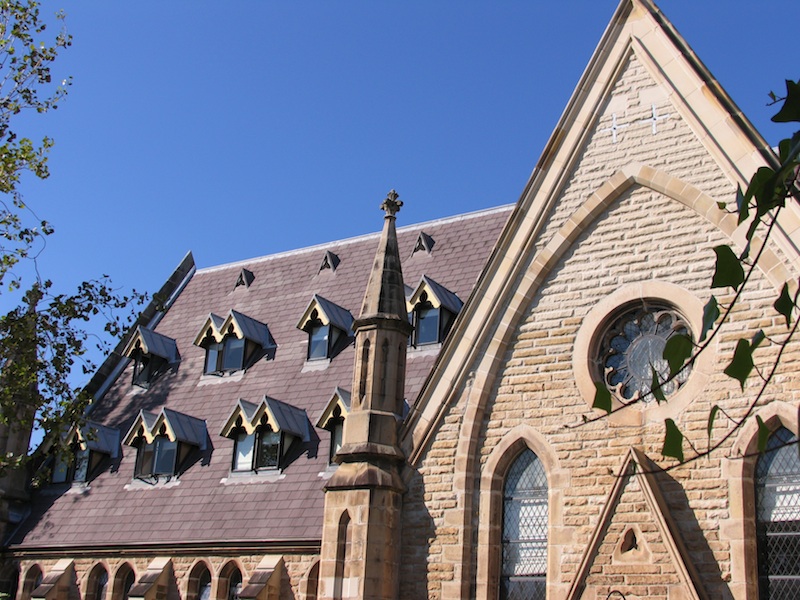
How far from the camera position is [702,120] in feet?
49.8

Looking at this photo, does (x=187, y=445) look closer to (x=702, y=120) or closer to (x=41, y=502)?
(x=41, y=502)

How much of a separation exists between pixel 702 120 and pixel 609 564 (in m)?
6.24

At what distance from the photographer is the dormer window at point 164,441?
21.6 m

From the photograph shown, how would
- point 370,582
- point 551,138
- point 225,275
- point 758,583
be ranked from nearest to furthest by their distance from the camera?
point 758,583
point 370,582
point 551,138
point 225,275

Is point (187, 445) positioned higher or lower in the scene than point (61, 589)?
higher

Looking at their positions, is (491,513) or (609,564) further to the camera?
(491,513)

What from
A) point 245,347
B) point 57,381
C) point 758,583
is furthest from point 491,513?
point 245,347

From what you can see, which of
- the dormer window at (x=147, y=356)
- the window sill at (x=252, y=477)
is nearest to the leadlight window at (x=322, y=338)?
the window sill at (x=252, y=477)

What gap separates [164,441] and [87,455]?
230 centimetres

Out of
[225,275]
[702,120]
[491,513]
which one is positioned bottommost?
[491,513]

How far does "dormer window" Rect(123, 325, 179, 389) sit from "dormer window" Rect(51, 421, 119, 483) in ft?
5.90

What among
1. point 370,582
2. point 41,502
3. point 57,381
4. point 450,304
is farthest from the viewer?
point 41,502

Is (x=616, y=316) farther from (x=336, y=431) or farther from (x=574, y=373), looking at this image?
(x=336, y=431)

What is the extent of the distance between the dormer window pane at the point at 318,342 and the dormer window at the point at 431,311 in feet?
6.79
